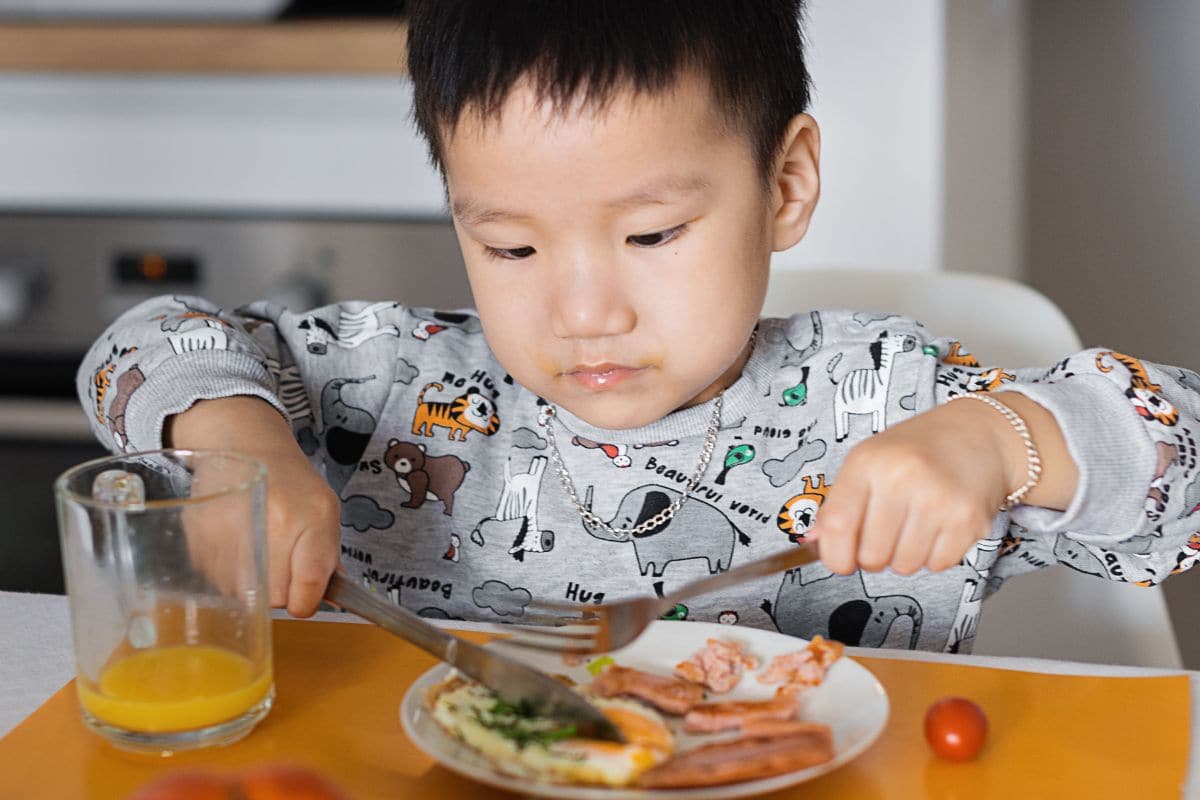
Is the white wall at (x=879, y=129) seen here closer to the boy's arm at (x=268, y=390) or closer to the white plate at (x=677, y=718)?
the boy's arm at (x=268, y=390)

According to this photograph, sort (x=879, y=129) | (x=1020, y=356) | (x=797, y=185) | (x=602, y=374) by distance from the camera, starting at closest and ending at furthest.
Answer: (x=602, y=374), (x=797, y=185), (x=1020, y=356), (x=879, y=129)

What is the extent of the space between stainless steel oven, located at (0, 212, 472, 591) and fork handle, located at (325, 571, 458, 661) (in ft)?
3.73

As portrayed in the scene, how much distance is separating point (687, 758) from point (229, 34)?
140 cm

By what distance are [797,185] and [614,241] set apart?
0.22 metres

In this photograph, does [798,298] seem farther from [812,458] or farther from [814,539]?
[814,539]

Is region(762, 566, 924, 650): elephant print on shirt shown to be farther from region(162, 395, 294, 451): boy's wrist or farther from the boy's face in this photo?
region(162, 395, 294, 451): boy's wrist

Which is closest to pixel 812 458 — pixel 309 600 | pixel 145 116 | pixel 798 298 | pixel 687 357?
pixel 687 357

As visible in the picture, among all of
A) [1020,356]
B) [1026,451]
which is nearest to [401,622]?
[1026,451]

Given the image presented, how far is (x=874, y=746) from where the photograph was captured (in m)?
0.61

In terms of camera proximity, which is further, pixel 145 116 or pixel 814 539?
pixel 145 116

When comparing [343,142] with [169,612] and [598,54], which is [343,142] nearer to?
[598,54]

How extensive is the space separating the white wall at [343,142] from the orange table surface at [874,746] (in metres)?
0.98

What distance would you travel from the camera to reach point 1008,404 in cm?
79

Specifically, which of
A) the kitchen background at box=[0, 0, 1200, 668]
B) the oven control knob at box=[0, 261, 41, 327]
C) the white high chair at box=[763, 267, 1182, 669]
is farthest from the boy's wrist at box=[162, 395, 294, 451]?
the oven control knob at box=[0, 261, 41, 327]
